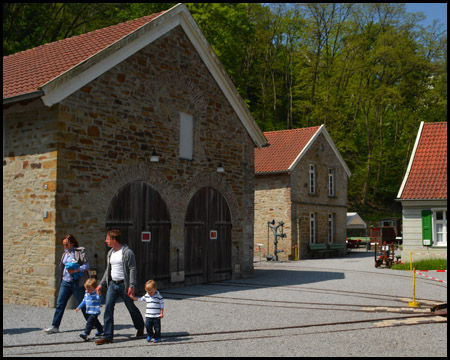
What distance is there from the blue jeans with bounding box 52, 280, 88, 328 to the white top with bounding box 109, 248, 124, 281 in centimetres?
97

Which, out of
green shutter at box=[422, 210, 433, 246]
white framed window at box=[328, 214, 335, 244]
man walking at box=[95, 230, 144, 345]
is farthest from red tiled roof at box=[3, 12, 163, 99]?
white framed window at box=[328, 214, 335, 244]

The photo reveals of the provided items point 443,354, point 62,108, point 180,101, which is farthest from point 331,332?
point 180,101

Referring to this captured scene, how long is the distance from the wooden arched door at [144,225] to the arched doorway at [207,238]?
3.40 ft

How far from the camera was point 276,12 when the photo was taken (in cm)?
4844

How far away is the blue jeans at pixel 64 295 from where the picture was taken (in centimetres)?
932

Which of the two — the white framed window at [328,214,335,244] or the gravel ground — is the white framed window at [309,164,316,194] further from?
the gravel ground

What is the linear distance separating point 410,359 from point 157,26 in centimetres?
1120

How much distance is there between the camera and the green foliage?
4728 centimetres

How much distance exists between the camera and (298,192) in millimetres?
30922

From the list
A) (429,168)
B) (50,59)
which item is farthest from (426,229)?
(50,59)

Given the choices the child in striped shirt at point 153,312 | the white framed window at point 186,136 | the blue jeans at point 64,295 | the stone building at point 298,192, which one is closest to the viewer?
the child in striped shirt at point 153,312

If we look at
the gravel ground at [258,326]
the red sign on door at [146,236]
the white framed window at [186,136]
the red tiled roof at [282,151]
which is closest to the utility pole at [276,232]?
the red tiled roof at [282,151]

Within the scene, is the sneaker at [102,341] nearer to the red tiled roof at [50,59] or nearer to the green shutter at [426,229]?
the red tiled roof at [50,59]

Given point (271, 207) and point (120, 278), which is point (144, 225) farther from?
point (271, 207)
